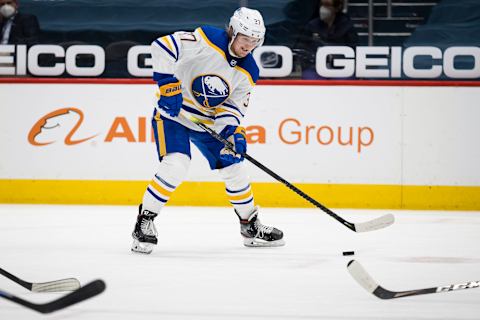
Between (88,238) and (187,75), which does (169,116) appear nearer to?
(187,75)

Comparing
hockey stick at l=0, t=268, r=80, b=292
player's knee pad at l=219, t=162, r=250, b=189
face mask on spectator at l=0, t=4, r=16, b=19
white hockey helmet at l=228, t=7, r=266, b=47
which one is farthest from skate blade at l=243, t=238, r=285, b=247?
face mask on spectator at l=0, t=4, r=16, b=19

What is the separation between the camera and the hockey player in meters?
4.21

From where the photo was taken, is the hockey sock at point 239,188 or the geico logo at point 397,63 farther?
the geico logo at point 397,63

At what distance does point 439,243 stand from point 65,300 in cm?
278

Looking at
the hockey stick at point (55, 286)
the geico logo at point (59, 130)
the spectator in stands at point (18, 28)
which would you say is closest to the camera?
the hockey stick at point (55, 286)

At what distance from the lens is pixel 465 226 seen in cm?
550

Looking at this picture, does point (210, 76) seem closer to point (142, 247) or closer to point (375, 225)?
point (142, 247)

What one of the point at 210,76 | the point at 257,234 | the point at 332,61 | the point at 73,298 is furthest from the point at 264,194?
the point at 73,298

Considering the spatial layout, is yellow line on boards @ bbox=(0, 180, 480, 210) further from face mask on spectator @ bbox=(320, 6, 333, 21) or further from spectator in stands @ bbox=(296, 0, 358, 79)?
face mask on spectator @ bbox=(320, 6, 333, 21)

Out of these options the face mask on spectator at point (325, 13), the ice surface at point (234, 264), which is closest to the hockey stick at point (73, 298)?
the ice surface at point (234, 264)

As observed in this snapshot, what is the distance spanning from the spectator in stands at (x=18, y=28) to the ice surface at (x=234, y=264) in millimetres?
1406

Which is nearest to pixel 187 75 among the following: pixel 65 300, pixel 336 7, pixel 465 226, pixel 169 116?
pixel 169 116

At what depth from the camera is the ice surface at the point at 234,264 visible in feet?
9.01

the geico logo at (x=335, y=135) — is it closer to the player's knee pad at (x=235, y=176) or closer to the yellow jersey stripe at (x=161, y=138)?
the player's knee pad at (x=235, y=176)
